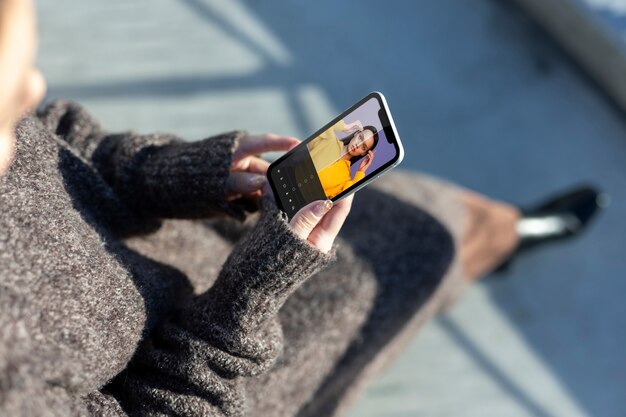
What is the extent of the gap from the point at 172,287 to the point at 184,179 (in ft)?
0.42

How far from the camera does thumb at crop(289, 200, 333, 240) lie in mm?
692

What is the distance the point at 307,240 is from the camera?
0.69 m

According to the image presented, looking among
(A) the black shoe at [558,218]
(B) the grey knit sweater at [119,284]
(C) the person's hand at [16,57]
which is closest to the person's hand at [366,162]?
(B) the grey knit sweater at [119,284]

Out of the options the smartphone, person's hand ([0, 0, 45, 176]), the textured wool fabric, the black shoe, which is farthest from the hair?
the black shoe

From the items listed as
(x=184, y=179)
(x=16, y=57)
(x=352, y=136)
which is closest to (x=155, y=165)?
(x=184, y=179)

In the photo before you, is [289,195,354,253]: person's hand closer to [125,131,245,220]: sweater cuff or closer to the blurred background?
[125,131,245,220]: sweater cuff

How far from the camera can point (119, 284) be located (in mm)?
689

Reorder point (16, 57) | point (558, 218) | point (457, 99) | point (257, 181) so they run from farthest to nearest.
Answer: point (457, 99), point (558, 218), point (257, 181), point (16, 57)

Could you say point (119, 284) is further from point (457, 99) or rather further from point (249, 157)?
point (457, 99)

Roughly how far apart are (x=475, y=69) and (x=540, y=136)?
0.68ft

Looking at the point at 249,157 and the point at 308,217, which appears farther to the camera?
the point at 249,157

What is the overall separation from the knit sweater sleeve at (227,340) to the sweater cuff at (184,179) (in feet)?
0.30

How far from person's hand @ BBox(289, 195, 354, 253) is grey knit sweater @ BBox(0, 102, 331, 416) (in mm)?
19

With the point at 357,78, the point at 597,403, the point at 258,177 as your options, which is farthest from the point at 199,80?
the point at 597,403
